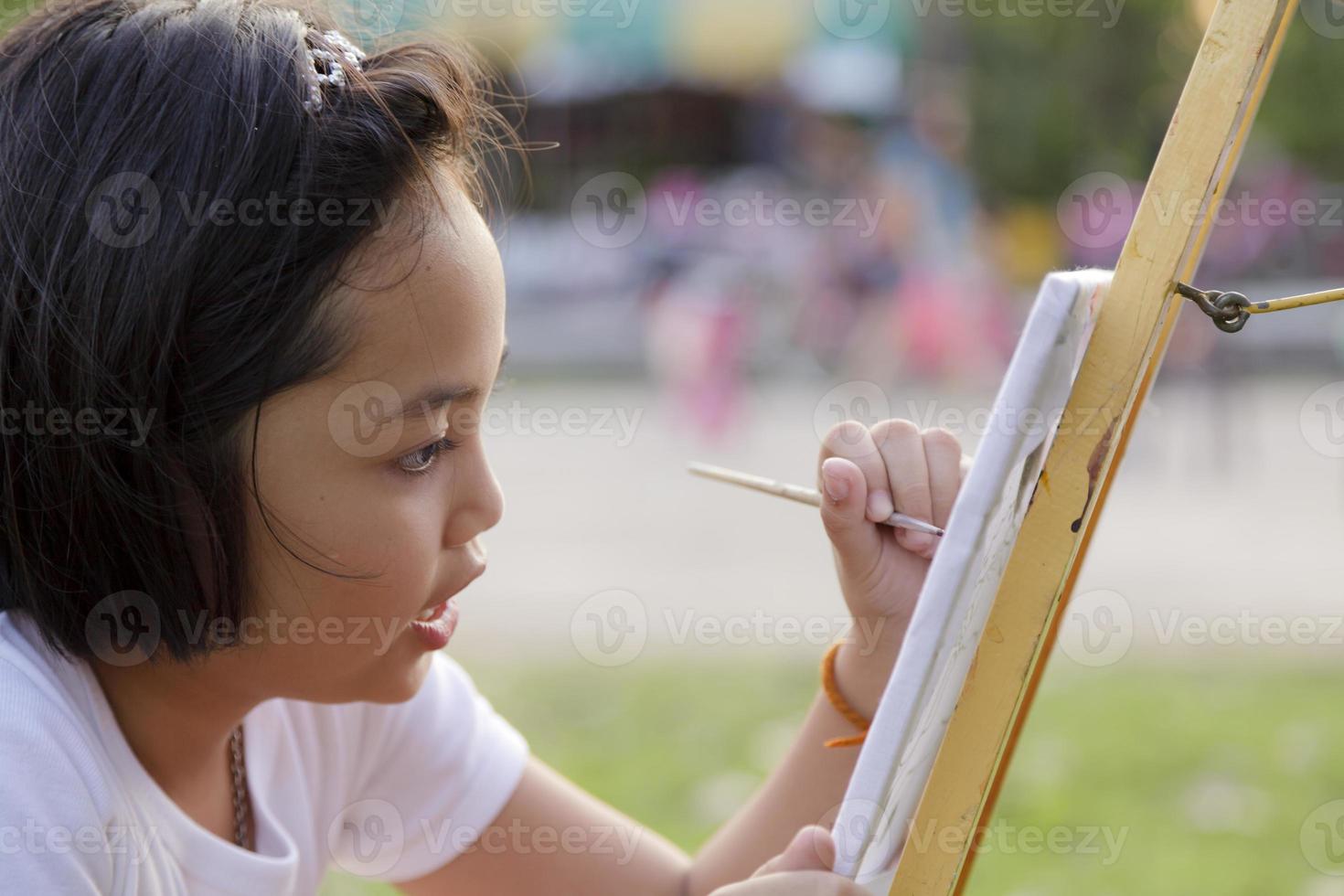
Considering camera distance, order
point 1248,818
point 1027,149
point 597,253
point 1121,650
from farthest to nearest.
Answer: point 1027,149 → point 597,253 → point 1121,650 → point 1248,818

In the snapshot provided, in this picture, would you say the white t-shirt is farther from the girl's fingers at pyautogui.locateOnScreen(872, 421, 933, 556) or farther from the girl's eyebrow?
the girl's fingers at pyautogui.locateOnScreen(872, 421, 933, 556)

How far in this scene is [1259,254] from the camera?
38.3 ft

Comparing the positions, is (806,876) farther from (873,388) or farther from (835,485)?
(873,388)

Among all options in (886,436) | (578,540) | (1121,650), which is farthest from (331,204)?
(578,540)

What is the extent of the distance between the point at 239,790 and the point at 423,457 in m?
0.49

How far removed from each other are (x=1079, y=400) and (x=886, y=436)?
12.1 inches

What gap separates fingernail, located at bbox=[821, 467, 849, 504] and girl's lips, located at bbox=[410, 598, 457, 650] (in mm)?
360

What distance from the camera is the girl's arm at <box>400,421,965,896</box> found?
121cm

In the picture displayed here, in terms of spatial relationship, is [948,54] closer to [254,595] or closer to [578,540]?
[578,540]
